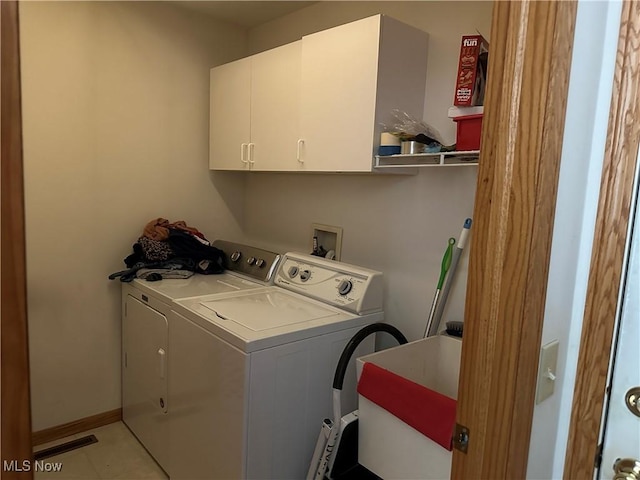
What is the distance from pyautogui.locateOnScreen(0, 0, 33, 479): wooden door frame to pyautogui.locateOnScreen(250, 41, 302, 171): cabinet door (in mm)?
1804

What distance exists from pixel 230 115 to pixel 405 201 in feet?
3.97

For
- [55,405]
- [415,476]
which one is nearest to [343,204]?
[415,476]

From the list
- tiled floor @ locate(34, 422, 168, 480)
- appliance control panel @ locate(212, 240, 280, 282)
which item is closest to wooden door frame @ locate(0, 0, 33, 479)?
appliance control panel @ locate(212, 240, 280, 282)

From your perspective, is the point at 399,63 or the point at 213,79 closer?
Result: the point at 399,63

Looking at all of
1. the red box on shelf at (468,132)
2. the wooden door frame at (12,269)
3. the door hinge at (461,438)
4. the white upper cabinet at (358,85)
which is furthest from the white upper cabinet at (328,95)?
the wooden door frame at (12,269)

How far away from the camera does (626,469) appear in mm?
930

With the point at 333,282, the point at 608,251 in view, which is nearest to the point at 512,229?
the point at 608,251

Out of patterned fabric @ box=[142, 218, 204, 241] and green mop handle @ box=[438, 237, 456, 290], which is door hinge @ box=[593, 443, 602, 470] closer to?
green mop handle @ box=[438, 237, 456, 290]

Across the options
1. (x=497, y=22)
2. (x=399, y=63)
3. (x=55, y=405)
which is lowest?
(x=55, y=405)

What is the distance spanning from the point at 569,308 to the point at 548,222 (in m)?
0.24

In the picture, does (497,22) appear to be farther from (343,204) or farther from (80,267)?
(80,267)

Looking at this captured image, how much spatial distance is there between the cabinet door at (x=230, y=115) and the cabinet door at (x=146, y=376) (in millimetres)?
971

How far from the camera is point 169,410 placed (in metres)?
2.19

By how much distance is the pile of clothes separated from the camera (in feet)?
8.34
